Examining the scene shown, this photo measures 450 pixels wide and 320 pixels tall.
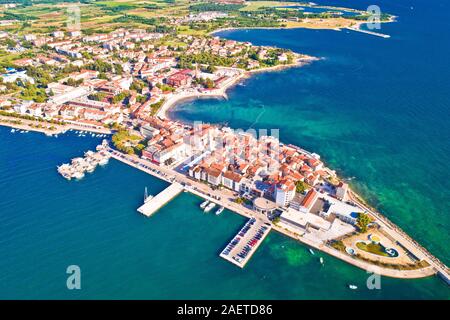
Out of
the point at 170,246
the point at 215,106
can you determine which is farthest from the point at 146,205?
the point at 215,106

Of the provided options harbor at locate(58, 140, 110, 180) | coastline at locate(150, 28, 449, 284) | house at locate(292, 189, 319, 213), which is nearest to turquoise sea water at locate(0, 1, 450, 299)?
coastline at locate(150, 28, 449, 284)

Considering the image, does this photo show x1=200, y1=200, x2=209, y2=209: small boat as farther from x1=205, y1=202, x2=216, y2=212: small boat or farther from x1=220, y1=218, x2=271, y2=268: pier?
x1=220, y1=218, x2=271, y2=268: pier

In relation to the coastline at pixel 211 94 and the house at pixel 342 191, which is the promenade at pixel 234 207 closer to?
the house at pixel 342 191

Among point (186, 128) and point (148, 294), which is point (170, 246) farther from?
point (186, 128)

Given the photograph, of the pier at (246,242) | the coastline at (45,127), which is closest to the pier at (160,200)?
the pier at (246,242)

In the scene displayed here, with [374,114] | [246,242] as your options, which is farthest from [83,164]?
[374,114]

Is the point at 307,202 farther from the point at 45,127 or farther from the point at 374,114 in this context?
the point at 45,127

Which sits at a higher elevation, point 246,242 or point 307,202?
point 307,202
